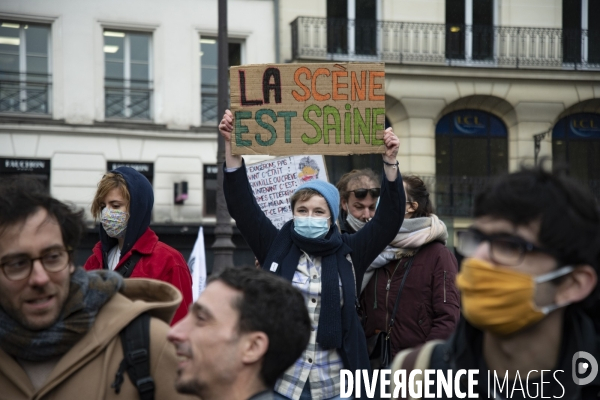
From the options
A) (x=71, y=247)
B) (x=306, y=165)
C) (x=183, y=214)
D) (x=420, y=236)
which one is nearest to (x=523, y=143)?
(x=183, y=214)

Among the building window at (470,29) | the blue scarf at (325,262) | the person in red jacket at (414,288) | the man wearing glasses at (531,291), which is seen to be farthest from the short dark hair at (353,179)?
the building window at (470,29)

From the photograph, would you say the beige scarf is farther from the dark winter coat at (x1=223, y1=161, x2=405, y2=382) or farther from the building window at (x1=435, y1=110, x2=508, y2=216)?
the building window at (x1=435, y1=110, x2=508, y2=216)

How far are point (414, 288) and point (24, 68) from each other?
646 inches

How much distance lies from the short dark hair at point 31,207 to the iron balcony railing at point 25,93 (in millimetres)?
17746

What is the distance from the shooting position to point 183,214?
21.1m

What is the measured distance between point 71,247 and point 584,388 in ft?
5.57

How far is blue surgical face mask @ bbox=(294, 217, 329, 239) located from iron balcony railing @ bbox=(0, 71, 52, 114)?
53.7 ft

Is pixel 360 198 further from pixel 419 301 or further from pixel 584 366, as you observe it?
pixel 584 366

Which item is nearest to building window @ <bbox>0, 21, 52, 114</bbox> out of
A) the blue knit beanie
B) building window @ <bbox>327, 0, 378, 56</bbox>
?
building window @ <bbox>327, 0, 378, 56</bbox>

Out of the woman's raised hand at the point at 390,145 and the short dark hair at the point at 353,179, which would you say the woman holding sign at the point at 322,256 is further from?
the short dark hair at the point at 353,179

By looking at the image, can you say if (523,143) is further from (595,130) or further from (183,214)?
(183,214)

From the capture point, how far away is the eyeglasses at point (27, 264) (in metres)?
3.04

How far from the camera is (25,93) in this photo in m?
20.3

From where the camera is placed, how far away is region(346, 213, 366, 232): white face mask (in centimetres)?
605
